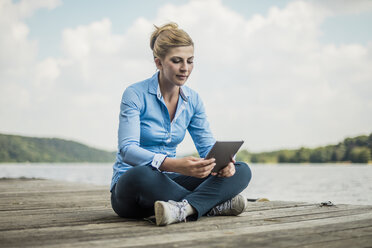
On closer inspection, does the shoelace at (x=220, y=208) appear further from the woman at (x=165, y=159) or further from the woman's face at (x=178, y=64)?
the woman's face at (x=178, y=64)

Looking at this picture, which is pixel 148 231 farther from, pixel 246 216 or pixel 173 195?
pixel 246 216

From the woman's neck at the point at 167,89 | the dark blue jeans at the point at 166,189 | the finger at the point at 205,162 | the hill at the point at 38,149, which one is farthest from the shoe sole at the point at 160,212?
the hill at the point at 38,149

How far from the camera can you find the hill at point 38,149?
3075 centimetres

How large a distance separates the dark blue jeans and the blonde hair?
0.77m

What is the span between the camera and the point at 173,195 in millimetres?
2572

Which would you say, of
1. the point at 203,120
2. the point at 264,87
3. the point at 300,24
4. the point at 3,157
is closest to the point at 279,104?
the point at 264,87

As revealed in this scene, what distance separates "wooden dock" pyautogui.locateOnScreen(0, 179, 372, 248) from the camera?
1817 mm

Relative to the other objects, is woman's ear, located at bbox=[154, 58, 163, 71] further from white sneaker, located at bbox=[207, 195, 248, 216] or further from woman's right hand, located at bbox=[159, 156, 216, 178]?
white sneaker, located at bbox=[207, 195, 248, 216]

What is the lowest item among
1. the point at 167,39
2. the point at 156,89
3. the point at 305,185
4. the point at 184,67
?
the point at 305,185

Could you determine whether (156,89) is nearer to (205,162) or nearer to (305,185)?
(205,162)

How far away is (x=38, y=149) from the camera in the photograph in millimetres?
37375

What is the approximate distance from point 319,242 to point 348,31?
35.0 m

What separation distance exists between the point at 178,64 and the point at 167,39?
0.17 m

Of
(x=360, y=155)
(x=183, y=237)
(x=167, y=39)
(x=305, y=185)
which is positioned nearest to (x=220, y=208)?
(x=183, y=237)
